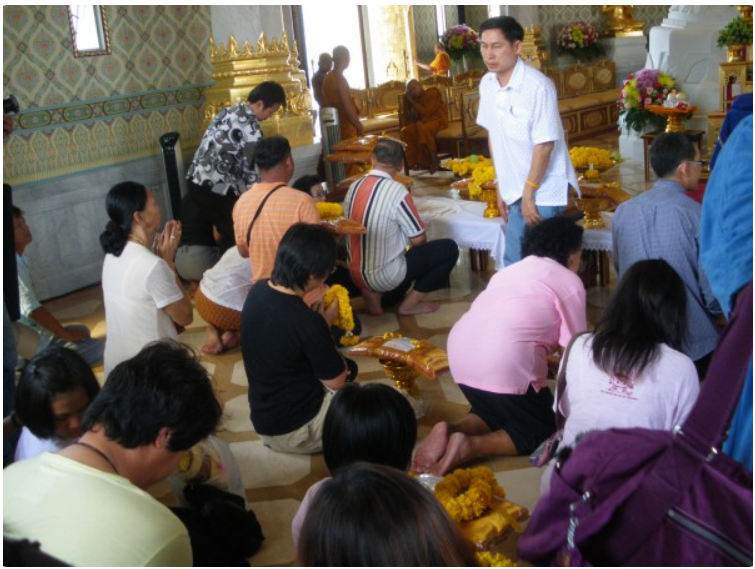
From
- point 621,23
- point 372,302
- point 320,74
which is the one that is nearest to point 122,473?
point 372,302

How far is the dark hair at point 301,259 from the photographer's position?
3332 millimetres

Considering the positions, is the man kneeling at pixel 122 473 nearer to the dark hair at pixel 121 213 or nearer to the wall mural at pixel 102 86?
the dark hair at pixel 121 213

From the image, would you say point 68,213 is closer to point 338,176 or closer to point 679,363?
point 338,176

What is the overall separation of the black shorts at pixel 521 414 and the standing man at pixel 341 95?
5.80m

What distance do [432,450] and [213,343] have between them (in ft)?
6.56

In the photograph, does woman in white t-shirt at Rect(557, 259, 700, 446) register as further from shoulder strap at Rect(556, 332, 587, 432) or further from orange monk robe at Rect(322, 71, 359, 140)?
orange monk robe at Rect(322, 71, 359, 140)

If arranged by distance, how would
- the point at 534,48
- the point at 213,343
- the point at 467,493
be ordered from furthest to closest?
the point at 534,48 < the point at 213,343 < the point at 467,493

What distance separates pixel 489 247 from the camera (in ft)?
17.5

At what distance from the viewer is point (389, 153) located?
5004 mm

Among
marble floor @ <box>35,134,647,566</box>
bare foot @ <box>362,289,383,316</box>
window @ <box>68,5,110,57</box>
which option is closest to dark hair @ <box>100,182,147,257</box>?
marble floor @ <box>35,134,647,566</box>

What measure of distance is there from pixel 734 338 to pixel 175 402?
1297 mm

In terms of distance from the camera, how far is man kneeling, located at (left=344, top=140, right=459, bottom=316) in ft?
16.5

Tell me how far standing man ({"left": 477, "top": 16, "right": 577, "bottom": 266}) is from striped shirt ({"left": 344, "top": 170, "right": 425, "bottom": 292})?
32.0 inches

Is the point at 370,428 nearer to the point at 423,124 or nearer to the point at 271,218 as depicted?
the point at 271,218
